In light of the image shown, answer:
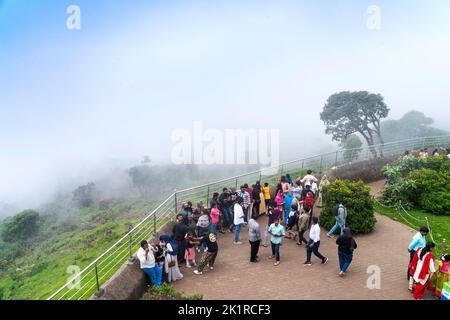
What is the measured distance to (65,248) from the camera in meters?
32.1

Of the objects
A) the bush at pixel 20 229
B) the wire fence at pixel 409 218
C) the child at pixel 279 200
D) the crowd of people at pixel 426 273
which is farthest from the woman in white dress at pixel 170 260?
the bush at pixel 20 229

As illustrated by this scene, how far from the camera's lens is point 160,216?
35.8ft

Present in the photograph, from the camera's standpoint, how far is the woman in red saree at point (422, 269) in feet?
25.3

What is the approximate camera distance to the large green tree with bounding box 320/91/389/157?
38.7 m

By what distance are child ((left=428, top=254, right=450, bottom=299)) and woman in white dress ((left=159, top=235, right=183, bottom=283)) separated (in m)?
6.00

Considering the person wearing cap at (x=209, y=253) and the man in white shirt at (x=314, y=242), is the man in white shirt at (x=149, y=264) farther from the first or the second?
the man in white shirt at (x=314, y=242)

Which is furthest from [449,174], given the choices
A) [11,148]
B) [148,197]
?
[11,148]

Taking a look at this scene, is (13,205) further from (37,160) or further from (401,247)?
(401,247)

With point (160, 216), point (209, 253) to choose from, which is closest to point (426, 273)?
point (209, 253)

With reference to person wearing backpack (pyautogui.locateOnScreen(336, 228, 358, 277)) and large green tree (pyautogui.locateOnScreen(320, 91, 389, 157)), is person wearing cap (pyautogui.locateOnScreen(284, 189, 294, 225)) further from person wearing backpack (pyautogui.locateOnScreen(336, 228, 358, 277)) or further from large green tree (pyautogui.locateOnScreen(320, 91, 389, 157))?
large green tree (pyautogui.locateOnScreen(320, 91, 389, 157))

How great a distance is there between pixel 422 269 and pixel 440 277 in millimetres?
545

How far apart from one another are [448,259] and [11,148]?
155 meters
